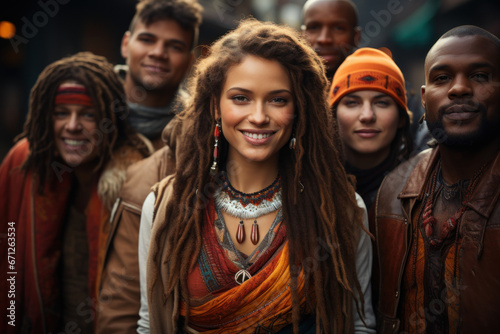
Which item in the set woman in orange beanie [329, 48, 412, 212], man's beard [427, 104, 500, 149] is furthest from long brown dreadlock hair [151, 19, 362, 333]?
woman in orange beanie [329, 48, 412, 212]

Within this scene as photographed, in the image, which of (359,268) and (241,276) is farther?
(359,268)

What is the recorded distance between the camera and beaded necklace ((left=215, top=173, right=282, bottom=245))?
92.7 inches

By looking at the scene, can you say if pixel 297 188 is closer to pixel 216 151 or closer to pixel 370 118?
pixel 216 151

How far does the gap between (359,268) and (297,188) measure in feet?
1.82

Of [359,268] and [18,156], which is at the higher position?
[18,156]

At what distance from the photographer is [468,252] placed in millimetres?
2131

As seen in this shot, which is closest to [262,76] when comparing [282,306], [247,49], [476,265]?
[247,49]

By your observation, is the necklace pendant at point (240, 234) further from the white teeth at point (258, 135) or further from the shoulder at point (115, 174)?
the shoulder at point (115, 174)

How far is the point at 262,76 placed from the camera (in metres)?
2.21

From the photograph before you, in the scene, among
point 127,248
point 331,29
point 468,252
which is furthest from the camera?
point 331,29

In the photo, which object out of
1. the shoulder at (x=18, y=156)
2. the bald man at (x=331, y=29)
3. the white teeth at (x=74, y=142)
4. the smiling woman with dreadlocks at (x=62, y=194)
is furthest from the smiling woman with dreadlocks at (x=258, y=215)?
the bald man at (x=331, y=29)

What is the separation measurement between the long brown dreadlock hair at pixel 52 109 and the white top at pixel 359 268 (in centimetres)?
98

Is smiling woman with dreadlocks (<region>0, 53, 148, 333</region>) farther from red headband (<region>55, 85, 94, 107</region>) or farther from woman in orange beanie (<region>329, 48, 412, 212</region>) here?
woman in orange beanie (<region>329, 48, 412, 212</region>)

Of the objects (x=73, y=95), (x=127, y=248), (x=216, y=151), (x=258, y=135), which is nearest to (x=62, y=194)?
(x=73, y=95)
